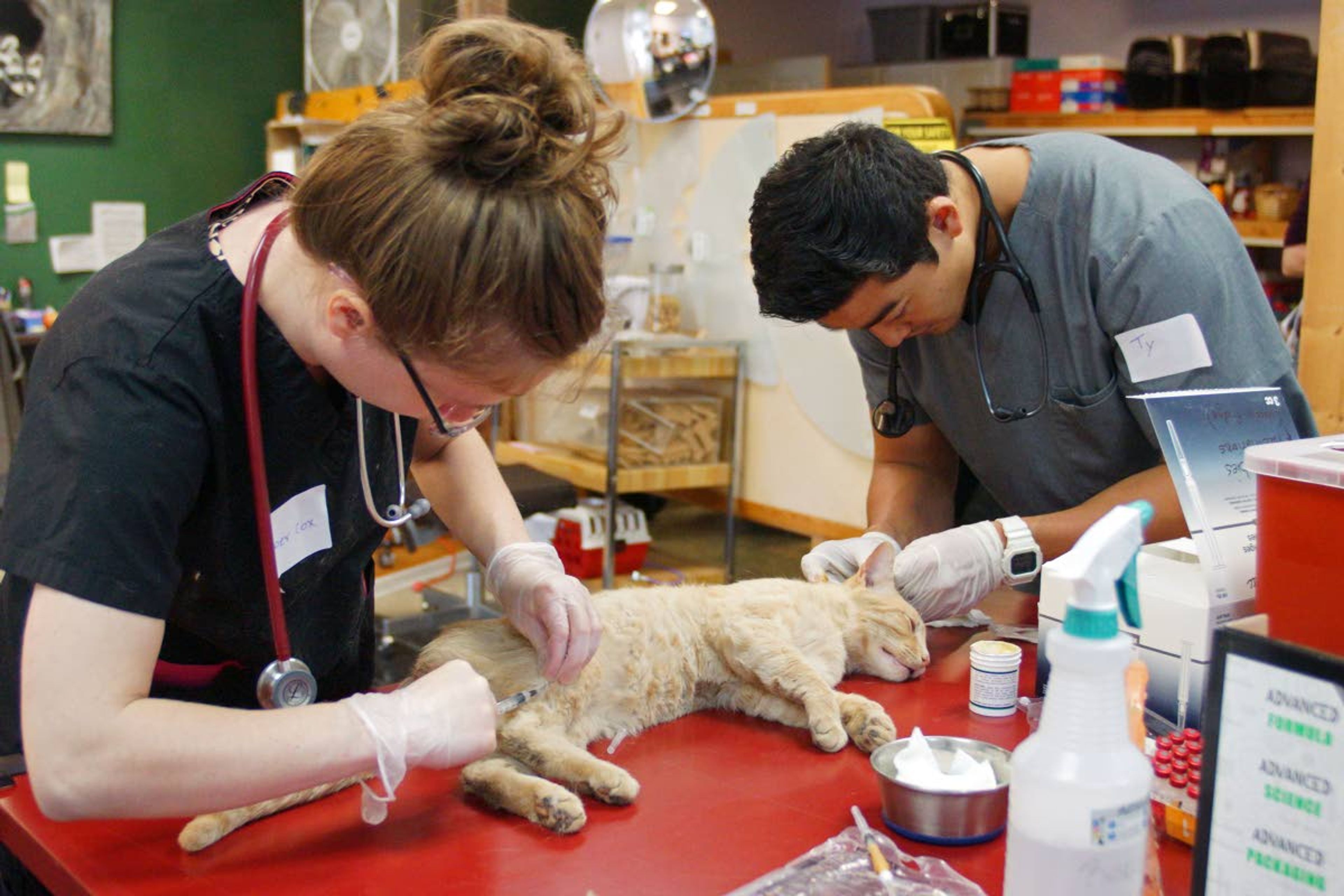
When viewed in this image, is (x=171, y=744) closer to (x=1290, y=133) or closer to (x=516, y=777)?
(x=516, y=777)

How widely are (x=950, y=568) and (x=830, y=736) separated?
0.54m

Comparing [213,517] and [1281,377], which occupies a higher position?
[1281,377]

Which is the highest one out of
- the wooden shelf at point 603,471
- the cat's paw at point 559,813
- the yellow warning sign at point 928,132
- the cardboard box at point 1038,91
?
the cardboard box at point 1038,91

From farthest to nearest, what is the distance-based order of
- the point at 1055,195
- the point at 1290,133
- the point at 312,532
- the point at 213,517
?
1. the point at 1290,133
2. the point at 1055,195
3. the point at 312,532
4. the point at 213,517

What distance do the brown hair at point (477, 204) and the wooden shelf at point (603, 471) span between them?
11.3 ft

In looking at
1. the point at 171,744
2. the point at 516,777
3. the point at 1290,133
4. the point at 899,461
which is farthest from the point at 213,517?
the point at 1290,133

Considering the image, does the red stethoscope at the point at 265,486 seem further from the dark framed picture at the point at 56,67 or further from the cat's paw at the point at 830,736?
the dark framed picture at the point at 56,67

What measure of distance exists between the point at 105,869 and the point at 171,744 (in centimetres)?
20

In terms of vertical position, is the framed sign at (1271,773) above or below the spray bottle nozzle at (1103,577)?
below

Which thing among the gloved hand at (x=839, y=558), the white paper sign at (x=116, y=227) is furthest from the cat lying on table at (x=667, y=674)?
the white paper sign at (x=116, y=227)

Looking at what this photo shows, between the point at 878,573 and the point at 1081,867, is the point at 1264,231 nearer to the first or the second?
the point at 878,573

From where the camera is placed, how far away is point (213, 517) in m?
1.20

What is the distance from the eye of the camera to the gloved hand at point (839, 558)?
1.96 m

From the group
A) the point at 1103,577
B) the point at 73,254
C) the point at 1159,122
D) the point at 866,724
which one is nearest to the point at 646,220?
the point at 1159,122
